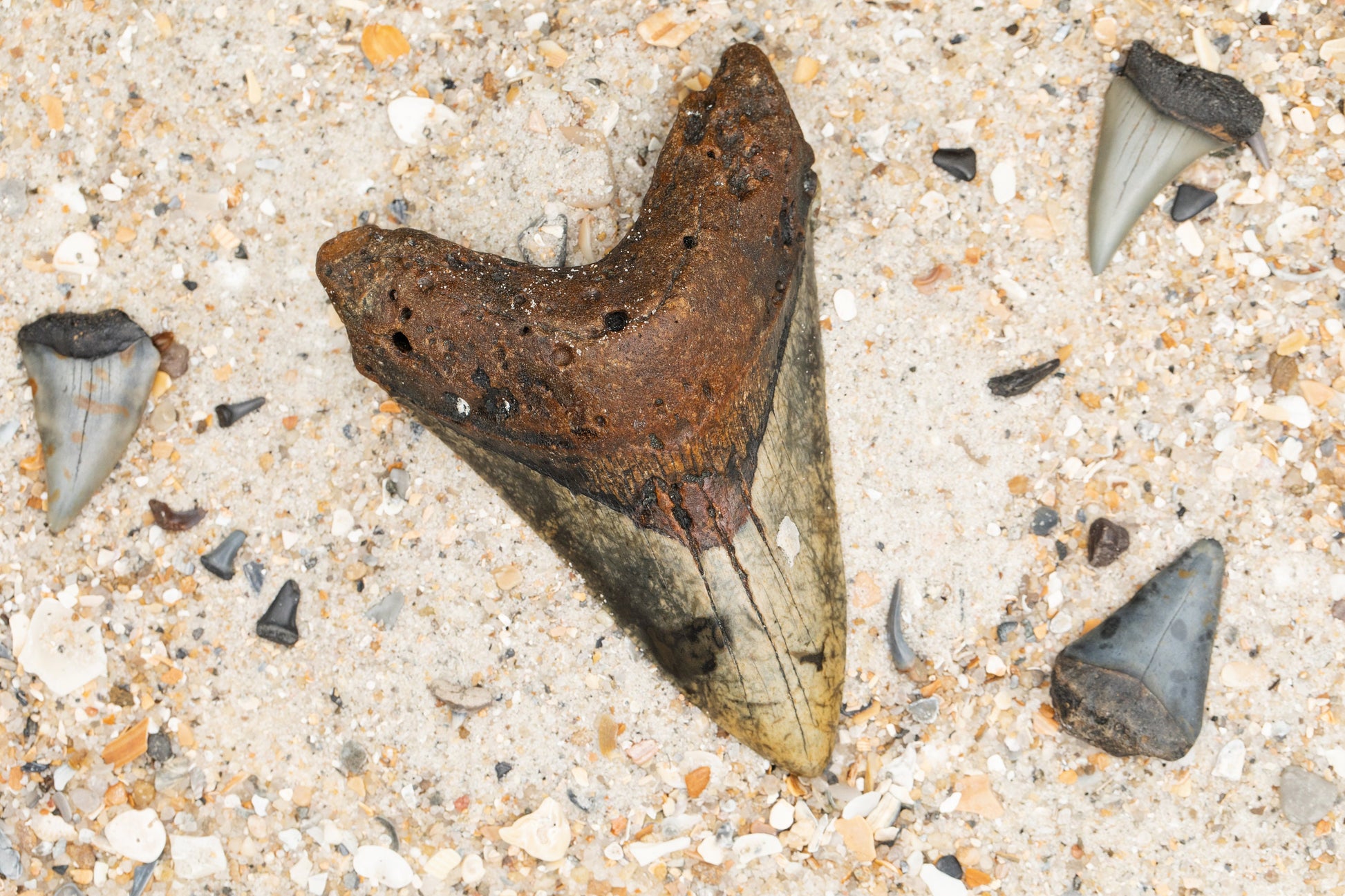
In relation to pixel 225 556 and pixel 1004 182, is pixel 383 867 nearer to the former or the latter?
pixel 225 556

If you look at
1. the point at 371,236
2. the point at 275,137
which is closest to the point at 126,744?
the point at 371,236

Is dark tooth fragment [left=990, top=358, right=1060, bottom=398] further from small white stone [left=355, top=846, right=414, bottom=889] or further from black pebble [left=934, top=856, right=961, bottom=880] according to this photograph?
small white stone [left=355, top=846, right=414, bottom=889]

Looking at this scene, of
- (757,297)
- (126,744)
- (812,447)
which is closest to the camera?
(757,297)

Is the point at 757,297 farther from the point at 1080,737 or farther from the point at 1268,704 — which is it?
the point at 1268,704

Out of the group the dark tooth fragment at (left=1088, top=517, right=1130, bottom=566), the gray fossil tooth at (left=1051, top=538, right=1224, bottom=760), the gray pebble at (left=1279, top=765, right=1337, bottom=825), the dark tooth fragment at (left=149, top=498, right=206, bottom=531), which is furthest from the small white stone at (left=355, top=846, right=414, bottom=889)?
the gray pebble at (left=1279, top=765, right=1337, bottom=825)

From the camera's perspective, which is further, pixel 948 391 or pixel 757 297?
pixel 948 391

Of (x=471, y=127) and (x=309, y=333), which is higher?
(x=471, y=127)

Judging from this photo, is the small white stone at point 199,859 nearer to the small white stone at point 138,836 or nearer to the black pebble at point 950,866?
the small white stone at point 138,836
